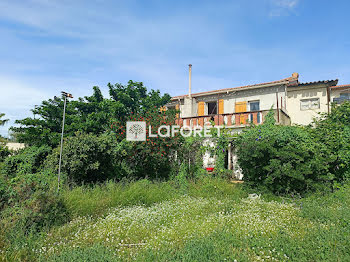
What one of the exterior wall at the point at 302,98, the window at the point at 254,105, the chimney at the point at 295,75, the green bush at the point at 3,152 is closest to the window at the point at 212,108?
the window at the point at 254,105

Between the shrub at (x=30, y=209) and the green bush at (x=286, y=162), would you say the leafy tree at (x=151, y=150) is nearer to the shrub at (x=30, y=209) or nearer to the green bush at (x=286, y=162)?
the green bush at (x=286, y=162)

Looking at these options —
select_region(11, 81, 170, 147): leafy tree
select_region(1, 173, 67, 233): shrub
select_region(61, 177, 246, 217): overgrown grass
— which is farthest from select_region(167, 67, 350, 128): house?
select_region(1, 173, 67, 233): shrub

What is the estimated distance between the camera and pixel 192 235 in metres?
4.68

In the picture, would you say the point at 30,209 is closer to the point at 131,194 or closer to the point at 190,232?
the point at 131,194

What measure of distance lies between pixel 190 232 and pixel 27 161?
813 centimetres

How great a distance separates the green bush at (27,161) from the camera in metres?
9.59

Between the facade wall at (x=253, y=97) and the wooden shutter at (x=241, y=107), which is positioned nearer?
the facade wall at (x=253, y=97)

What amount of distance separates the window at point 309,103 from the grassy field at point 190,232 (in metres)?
9.49

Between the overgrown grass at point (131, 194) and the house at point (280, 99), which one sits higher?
the house at point (280, 99)

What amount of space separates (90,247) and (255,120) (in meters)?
10.4

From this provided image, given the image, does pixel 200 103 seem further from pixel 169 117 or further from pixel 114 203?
pixel 114 203

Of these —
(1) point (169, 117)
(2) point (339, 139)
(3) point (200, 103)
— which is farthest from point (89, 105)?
(2) point (339, 139)

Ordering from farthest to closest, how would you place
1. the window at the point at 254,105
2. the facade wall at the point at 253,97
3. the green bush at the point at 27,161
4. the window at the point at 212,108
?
the window at the point at 212,108
the window at the point at 254,105
the facade wall at the point at 253,97
the green bush at the point at 27,161

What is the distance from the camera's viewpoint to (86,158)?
892 centimetres
